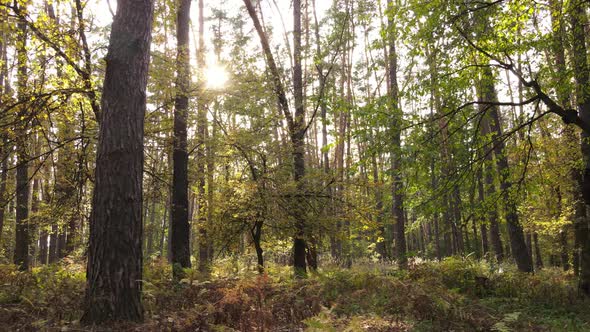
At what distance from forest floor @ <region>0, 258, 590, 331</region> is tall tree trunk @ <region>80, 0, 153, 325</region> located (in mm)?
376

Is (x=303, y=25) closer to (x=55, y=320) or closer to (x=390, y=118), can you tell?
(x=390, y=118)

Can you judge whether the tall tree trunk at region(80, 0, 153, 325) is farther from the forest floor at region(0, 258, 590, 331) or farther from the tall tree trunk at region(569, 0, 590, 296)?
the tall tree trunk at region(569, 0, 590, 296)

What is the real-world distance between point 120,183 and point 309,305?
3.45 meters

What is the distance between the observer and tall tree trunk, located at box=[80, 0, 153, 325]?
441cm

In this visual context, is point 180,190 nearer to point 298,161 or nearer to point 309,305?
point 298,161

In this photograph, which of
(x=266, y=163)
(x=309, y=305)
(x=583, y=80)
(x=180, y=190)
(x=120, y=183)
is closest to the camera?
(x=120, y=183)

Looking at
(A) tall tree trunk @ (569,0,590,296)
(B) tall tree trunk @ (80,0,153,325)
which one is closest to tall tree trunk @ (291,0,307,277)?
(B) tall tree trunk @ (80,0,153,325)

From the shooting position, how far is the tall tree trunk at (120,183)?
4.41 m

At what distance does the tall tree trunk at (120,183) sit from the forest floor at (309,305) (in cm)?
38

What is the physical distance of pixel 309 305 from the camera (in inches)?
245

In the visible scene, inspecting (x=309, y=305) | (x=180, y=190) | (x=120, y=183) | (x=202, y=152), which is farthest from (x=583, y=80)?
(x=202, y=152)

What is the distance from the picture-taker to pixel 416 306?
230 inches

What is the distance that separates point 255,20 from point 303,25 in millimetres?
11750

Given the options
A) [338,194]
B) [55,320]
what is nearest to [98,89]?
[55,320]
